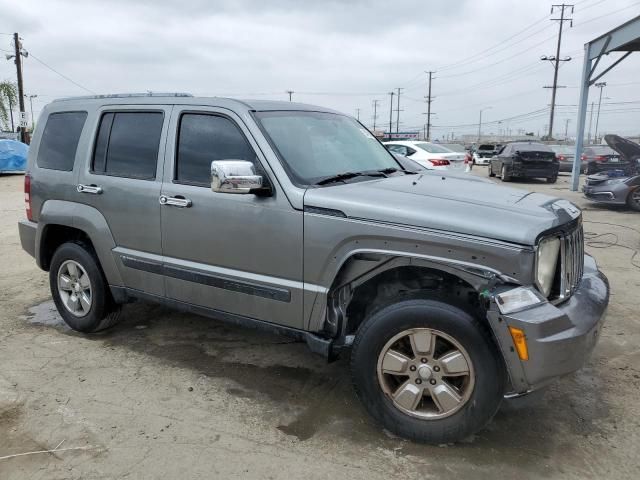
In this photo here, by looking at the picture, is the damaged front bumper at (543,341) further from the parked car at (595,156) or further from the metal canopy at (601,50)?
the parked car at (595,156)

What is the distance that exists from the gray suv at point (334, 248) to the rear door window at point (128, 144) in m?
0.01

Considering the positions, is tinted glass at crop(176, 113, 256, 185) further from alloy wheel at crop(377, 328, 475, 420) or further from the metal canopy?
the metal canopy

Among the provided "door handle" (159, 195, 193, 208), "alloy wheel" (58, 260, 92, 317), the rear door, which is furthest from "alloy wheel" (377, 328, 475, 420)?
"alloy wheel" (58, 260, 92, 317)

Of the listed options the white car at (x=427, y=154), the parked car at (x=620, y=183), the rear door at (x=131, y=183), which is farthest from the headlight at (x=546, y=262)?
the parked car at (x=620, y=183)

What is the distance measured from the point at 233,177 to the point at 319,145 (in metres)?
0.90

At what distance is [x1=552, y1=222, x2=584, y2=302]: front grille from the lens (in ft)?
9.50

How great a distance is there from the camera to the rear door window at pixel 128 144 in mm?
4023

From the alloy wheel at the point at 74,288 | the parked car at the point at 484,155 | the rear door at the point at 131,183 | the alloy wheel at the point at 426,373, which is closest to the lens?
the alloy wheel at the point at 426,373

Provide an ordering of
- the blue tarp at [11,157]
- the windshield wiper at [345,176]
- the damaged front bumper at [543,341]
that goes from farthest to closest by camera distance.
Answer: the blue tarp at [11,157] → the windshield wiper at [345,176] → the damaged front bumper at [543,341]

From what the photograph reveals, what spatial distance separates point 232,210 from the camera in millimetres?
3500

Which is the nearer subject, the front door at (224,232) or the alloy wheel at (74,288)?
the front door at (224,232)

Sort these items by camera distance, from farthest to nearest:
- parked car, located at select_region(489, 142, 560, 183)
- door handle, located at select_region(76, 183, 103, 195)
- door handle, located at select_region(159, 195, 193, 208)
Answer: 1. parked car, located at select_region(489, 142, 560, 183)
2. door handle, located at select_region(76, 183, 103, 195)
3. door handle, located at select_region(159, 195, 193, 208)

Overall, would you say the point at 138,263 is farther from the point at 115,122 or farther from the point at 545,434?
the point at 545,434

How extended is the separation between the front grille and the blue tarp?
23661 mm
